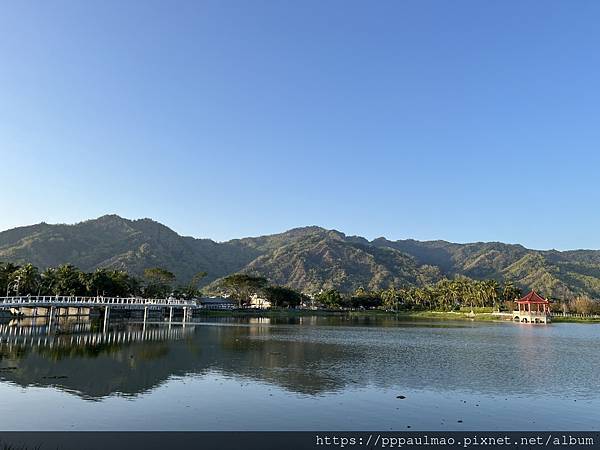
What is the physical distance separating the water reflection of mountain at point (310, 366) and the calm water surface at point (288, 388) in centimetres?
9

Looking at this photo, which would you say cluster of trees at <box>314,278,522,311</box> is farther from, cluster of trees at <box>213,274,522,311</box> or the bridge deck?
the bridge deck

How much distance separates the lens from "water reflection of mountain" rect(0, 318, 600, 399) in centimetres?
2811

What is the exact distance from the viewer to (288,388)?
1058 inches

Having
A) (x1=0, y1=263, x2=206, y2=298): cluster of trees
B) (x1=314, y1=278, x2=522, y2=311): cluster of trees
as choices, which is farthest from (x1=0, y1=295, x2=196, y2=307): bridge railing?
(x1=314, y1=278, x2=522, y2=311): cluster of trees

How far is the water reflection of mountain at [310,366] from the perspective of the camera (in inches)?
1107

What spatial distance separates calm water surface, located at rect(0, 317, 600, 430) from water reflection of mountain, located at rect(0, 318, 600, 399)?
92 millimetres

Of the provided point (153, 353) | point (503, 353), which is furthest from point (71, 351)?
point (503, 353)

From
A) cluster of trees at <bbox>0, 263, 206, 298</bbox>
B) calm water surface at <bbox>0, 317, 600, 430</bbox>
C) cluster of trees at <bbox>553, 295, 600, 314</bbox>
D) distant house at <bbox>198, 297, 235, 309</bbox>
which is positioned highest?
cluster of trees at <bbox>0, 263, 206, 298</bbox>

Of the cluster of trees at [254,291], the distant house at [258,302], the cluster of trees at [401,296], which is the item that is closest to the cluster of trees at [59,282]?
the cluster of trees at [254,291]

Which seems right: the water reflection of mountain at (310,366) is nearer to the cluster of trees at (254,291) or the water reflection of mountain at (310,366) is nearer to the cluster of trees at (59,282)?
the cluster of trees at (59,282)

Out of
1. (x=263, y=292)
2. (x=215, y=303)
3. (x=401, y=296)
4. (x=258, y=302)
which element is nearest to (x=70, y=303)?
(x=215, y=303)

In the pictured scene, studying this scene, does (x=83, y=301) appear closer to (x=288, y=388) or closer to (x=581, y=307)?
(x=288, y=388)

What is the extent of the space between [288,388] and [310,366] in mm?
8585
